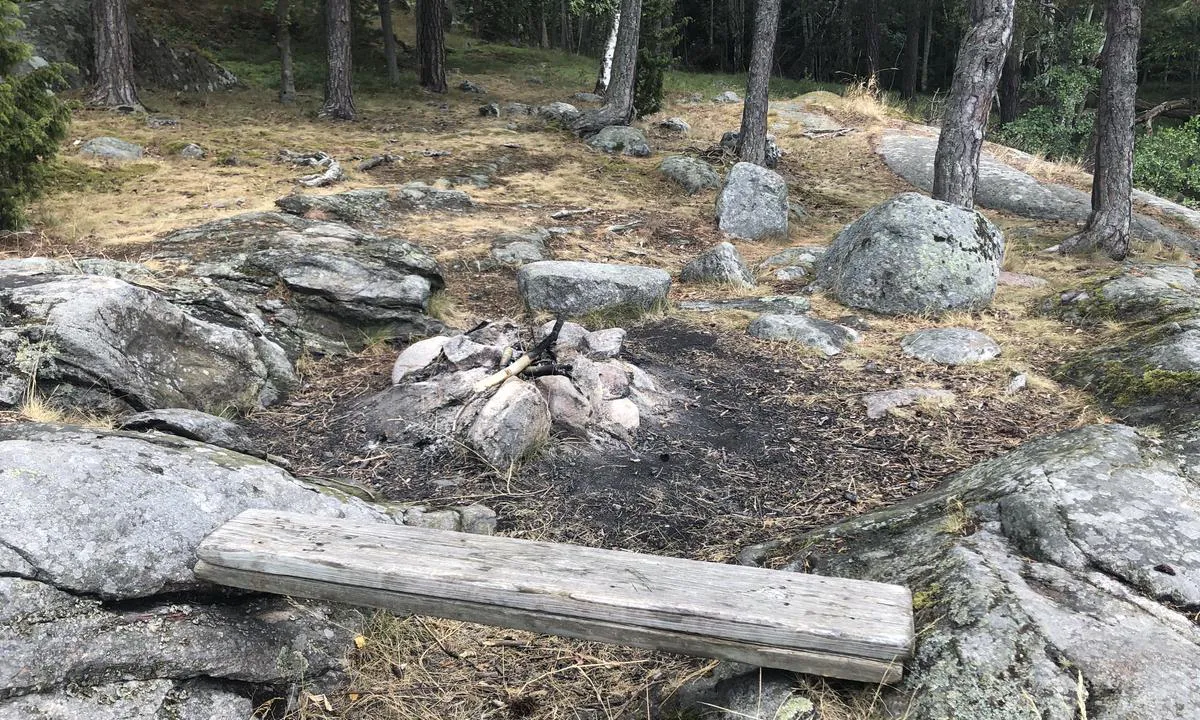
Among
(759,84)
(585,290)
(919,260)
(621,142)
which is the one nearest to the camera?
(585,290)

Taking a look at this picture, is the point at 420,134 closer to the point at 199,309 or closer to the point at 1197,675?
the point at 199,309

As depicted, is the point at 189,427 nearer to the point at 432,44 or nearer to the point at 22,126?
the point at 22,126

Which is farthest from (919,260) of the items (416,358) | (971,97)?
(416,358)

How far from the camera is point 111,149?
10.5m

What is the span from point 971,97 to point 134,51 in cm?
1692

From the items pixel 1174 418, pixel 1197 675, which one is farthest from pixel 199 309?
pixel 1174 418

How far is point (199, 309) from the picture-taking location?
5.27 meters

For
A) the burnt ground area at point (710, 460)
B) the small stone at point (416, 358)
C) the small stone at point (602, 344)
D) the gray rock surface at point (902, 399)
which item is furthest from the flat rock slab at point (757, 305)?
the small stone at point (416, 358)

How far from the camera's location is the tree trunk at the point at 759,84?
12.1 metres

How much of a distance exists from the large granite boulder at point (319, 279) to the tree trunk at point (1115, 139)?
7.92 meters

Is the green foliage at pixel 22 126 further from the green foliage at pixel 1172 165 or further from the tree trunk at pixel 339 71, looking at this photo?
the green foliage at pixel 1172 165

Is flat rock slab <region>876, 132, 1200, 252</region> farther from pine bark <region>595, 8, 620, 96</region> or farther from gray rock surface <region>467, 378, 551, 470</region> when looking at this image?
gray rock surface <region>467, 378, 551, 470</region>

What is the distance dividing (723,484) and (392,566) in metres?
2.15

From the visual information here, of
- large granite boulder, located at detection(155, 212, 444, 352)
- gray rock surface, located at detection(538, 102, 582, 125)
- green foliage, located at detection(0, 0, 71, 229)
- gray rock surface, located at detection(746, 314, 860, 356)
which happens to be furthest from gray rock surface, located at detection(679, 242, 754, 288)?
gray rock surface, located at detection(538, 102, 582, 125)
